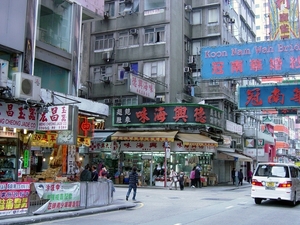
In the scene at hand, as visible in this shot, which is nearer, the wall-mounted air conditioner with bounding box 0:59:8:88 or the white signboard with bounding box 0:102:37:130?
the wall-mounted air conditioner with bounding box 0:59:8:88

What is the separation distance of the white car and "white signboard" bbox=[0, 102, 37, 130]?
30.6ft

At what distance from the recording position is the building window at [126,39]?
32688 mm

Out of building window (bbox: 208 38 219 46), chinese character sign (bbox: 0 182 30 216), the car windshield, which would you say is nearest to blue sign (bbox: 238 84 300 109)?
the car windshield

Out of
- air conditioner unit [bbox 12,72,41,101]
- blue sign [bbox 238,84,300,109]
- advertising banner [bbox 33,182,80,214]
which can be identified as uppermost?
blue sign [bbox 238,84,300,109]

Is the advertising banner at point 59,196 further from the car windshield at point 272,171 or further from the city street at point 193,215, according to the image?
the car windshield at point 272,171

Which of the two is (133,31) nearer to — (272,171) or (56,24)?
(56,24)

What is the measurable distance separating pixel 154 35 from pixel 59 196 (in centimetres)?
2102

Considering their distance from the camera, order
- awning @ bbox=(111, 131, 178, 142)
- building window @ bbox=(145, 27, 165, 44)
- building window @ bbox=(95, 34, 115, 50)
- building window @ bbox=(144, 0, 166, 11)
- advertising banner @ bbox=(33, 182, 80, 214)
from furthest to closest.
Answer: building window @ bbox=(95, 34, 115, 50) < building window @ bbox=(144, 0, 166, 11) < building window @ bbox=(145, 27, 165, 44) < awning @ bbox=(111, 131, 178, 142) < advertising banner @ bbox=(33, 182, 80, 214)

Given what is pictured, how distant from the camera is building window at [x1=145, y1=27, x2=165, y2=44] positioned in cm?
3153

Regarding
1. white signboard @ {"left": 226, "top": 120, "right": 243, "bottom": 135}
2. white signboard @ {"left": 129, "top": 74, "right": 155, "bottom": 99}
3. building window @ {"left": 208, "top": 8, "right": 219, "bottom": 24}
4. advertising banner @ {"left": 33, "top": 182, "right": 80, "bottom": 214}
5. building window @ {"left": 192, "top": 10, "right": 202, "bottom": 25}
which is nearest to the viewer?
advertising banner @ {"left": 33, "top": 182, "right": 80, "bottom": 214}

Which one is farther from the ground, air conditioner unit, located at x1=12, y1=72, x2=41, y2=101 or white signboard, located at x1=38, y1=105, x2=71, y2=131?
air conditioner unit, located at x1=12, y1=72, x2=41, y2=101

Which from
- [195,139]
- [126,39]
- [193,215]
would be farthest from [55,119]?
[126,39]

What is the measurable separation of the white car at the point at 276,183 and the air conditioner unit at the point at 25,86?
936cm

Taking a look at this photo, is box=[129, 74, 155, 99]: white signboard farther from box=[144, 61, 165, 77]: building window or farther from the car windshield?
the car windshield
